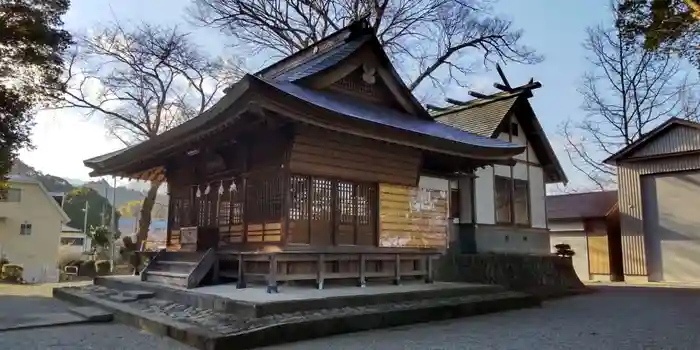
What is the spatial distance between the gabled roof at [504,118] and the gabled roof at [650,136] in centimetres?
321

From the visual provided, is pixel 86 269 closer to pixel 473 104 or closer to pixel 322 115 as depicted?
pixel 473 104

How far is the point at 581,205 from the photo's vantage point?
2078cm

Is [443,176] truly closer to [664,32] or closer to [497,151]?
[497,151]

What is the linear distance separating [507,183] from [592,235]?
24.4 feet

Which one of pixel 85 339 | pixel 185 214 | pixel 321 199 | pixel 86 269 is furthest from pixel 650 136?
pixel 86 269

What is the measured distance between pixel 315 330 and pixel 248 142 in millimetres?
3998

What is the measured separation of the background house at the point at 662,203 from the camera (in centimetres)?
1620

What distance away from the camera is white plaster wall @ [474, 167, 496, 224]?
13.0 m

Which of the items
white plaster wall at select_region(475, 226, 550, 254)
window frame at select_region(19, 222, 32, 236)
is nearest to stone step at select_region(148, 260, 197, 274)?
white plaster wall at select_region(475, 226, 550, 254)

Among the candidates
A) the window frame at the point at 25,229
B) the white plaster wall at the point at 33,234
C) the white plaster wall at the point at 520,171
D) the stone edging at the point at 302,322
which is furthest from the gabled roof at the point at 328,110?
the window frame at the point at 25,229

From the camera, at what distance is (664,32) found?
10312 mm

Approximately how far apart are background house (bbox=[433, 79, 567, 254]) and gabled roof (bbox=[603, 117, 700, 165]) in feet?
11.2

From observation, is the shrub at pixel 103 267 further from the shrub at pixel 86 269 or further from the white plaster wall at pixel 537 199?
the white plaster wall at pixel 537 199

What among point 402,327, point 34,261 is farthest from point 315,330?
point 34,261
